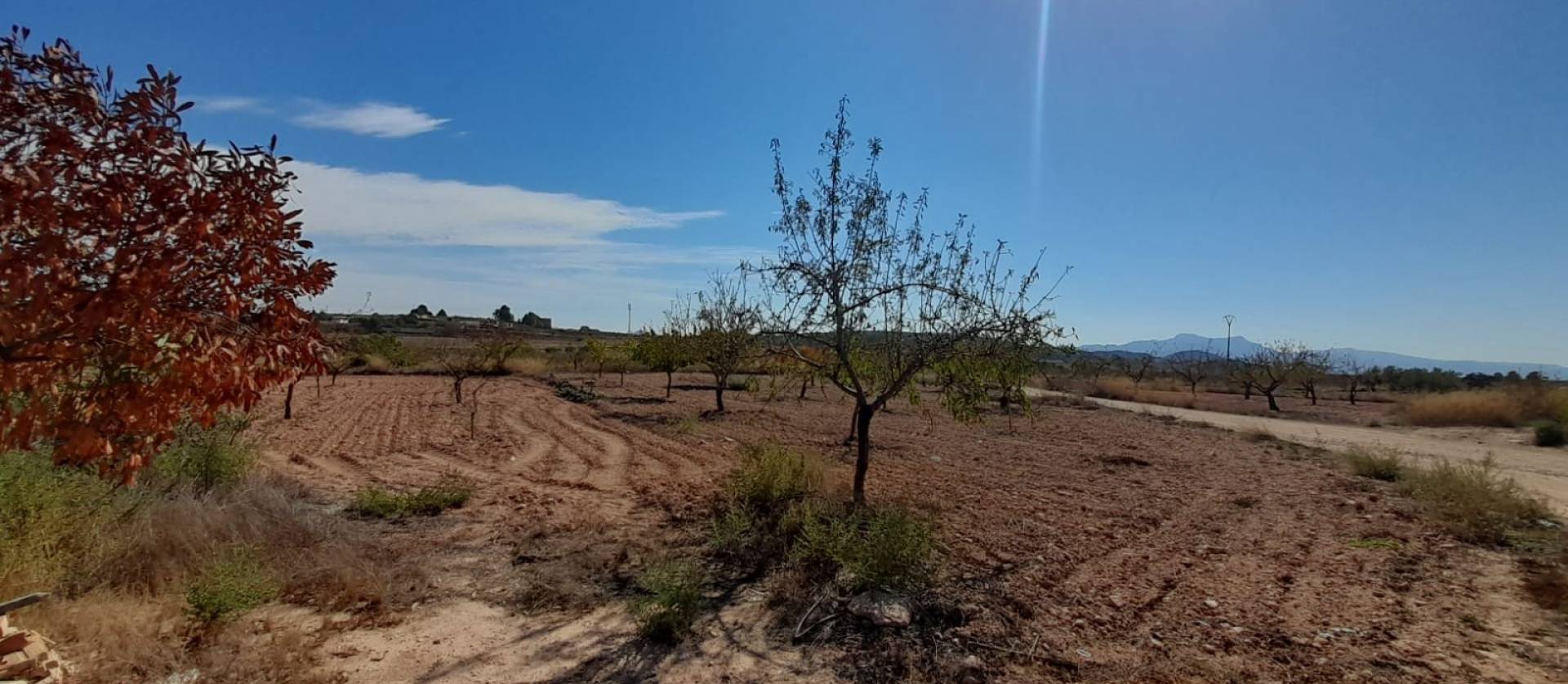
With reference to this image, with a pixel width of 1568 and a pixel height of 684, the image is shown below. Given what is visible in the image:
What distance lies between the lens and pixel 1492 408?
2720 centimetres

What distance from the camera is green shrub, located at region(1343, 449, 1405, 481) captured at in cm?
1220

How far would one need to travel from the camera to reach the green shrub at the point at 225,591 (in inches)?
174

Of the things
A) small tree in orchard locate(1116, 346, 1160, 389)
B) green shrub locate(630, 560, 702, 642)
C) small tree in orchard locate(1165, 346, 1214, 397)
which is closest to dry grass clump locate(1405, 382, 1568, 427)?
small tree in orchard locate(1116, 346, 1160, 389)

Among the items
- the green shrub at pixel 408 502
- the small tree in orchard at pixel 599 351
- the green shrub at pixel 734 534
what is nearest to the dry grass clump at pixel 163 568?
the green shrub at pixel 408 502

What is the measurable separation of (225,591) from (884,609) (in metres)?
4.14

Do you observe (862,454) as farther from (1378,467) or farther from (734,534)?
(1378,467)

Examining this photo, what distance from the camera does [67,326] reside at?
2.43 m

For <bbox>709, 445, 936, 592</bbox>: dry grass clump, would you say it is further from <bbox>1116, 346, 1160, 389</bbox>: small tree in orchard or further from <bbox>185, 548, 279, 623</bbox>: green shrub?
<bbox>1116, 346, 1160, 389</bbox>: small tree in orchard

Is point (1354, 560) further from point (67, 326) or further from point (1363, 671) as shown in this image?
point (67, 326)

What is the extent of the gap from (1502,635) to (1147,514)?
146 inches

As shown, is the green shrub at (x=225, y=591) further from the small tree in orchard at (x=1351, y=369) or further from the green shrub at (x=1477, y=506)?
the small tree in orchard at (x=1351, y=369)

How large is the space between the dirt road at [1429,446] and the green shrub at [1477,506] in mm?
2175

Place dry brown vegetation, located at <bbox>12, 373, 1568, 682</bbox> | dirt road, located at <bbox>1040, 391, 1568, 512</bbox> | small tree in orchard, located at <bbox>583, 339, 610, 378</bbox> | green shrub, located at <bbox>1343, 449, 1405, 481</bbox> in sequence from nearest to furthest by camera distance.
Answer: dry brown vegetation, located at <bbox>12, 373, 1568, 682</bbox>
green shrub, located at <bbox>1343, 449, 1405, 481</bbox>
dirt road, located at <bbox>1040, 391, 1568, 512</bbox>
small tree in orchard, located at <bbox>583, 339, 610, 378</bbox>

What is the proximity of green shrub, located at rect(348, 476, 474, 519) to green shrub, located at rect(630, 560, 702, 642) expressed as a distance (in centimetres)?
377
